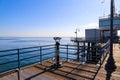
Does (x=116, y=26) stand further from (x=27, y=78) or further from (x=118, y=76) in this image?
(x=27, y=78)

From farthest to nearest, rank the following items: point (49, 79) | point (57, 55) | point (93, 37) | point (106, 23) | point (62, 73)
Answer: point (106, 23)
point (93, 37)
point (57, 55)
point (62, 73)
point (49, 79)

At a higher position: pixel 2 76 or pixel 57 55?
pixel 57 55

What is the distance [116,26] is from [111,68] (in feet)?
77.6

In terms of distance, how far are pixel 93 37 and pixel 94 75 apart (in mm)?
21500

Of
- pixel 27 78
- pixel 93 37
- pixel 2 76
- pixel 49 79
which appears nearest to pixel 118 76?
pixel 49 79

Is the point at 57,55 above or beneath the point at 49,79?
above

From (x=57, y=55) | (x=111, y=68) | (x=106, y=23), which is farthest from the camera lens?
(x=106, y=23)

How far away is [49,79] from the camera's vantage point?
13.3 feet

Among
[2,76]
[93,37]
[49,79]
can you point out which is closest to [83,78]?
[49,79]

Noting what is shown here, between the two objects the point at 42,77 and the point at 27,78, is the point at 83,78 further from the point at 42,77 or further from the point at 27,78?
the point at 27,78

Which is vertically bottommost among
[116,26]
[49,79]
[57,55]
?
[49,79]

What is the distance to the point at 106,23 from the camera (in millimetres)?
28188

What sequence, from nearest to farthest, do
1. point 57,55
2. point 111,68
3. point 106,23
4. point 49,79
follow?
point 49,79 < point 111,68 < point 57,55 < point 106,23

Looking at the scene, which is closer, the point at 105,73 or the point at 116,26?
the point at 105,73
